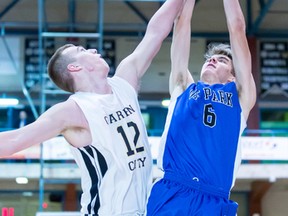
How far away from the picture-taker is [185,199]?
389 centimetres

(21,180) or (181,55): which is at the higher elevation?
(181,55)

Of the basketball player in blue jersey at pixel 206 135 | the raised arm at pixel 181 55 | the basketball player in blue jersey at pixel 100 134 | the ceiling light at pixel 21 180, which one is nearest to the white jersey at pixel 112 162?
the basketball player in blue jersey at pixel 100 134

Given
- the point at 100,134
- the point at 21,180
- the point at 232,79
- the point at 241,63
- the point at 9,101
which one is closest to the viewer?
the point at 100,134

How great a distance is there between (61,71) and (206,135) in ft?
2.78

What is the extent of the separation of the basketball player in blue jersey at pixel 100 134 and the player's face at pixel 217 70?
1.66 feet

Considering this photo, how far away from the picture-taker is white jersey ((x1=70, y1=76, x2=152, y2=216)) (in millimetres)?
3822

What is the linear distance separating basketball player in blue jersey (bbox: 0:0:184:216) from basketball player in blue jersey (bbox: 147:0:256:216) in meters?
0.14

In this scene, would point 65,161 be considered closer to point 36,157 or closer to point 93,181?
point 36,157

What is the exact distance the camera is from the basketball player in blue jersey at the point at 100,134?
3.81 metres

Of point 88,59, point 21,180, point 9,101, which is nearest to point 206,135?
point 88,59

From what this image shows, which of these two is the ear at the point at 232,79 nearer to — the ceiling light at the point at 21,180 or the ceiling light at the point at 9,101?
the ceiling light at the point at 21,180

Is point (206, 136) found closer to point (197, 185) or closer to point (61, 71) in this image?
point (197, 185)

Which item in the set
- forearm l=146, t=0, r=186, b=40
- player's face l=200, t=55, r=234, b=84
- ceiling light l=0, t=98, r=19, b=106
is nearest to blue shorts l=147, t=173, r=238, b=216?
player's face l=200, t=55, r=234, b=84

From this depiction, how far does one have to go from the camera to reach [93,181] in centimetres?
388
